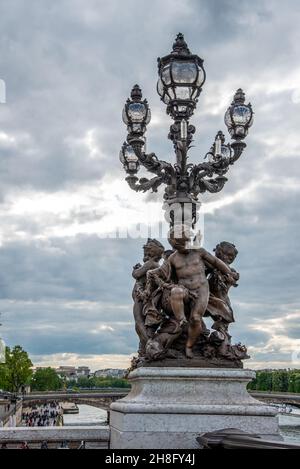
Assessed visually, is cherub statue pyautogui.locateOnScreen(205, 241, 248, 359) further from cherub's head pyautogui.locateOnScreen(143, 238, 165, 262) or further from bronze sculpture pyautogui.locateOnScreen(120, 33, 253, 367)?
cherub's head pyautogui.locateOnScreen(143, 238, 165, 262)

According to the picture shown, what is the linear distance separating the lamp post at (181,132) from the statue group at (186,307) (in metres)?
0.63

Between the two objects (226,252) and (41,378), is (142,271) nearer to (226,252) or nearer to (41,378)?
(226,252)

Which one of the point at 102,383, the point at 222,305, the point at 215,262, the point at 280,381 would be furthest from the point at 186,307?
the point at 102,383

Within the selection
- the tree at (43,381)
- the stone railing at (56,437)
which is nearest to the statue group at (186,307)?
the stone railing at (56,437)

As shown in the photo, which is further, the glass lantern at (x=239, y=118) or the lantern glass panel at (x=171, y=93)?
the glass lantern at (x=239, y=118)

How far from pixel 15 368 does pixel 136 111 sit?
66.1 meters

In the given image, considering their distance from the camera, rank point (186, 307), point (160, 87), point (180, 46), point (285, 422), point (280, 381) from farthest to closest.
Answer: point (280, 381) < point (285, 422) < point (180, 46) < point (160, 87) < point (186, 307)

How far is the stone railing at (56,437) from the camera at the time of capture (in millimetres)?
9961

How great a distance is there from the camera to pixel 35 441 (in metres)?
10.0

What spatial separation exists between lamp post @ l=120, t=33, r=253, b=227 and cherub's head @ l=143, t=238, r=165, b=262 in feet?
1.31

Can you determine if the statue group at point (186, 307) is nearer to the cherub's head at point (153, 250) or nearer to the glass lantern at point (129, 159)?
the cherub's head at point (153, 250)

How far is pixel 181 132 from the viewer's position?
10773 mm
